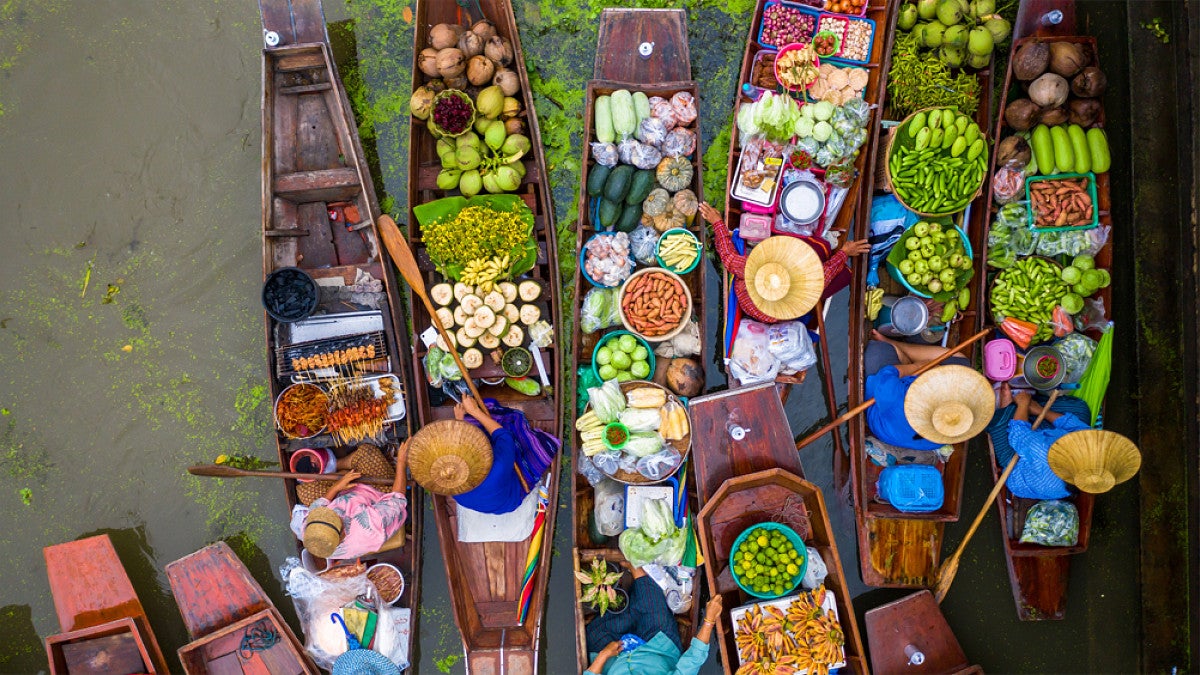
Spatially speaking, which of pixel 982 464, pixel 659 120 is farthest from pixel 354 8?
pixel 982 464

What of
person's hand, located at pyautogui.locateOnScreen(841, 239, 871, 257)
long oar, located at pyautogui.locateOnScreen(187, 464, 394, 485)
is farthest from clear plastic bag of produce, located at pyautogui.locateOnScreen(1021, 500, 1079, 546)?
long oar, located at pyautogui.locateOnScreen(187, 464, 394, 485)

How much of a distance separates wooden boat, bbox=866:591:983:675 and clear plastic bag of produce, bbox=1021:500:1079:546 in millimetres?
781

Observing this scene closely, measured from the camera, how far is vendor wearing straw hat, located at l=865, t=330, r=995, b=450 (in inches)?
136

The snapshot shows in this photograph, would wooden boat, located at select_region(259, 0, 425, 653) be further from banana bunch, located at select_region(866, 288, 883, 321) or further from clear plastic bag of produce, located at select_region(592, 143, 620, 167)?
banana bunch, located at select_region(866, 288, 883, 321)

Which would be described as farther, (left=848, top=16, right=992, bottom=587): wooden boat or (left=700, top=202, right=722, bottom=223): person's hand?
(left=848, top=16, right=992, bottom=587): wooden boat

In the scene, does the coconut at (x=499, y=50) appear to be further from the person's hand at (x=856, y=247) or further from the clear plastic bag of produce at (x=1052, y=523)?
the clear plastic bag of produce at (x=1052, y=523)

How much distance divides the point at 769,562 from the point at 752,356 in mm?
1248

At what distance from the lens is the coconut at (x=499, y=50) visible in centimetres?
410

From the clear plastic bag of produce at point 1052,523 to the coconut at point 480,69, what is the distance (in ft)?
14.9

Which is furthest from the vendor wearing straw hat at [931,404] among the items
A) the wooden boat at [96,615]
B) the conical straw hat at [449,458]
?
the wooden boat at [96,615]

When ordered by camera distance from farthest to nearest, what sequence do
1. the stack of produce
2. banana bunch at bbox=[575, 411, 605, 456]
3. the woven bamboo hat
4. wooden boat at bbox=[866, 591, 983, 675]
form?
wooden boat at bbox=[866, 591, 983, 675] < the stack of produce < banana bunch at bbox=[575, 411, 605, 456] < the woven bamboo hat

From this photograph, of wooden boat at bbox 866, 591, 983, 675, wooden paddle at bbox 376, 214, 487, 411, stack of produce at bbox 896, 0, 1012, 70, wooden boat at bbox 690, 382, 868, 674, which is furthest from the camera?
wooden boat at bbox 866, 591, 983, 675

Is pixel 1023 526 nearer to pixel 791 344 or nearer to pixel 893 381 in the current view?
pixel 893 381

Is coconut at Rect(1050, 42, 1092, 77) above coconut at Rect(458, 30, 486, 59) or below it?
below
